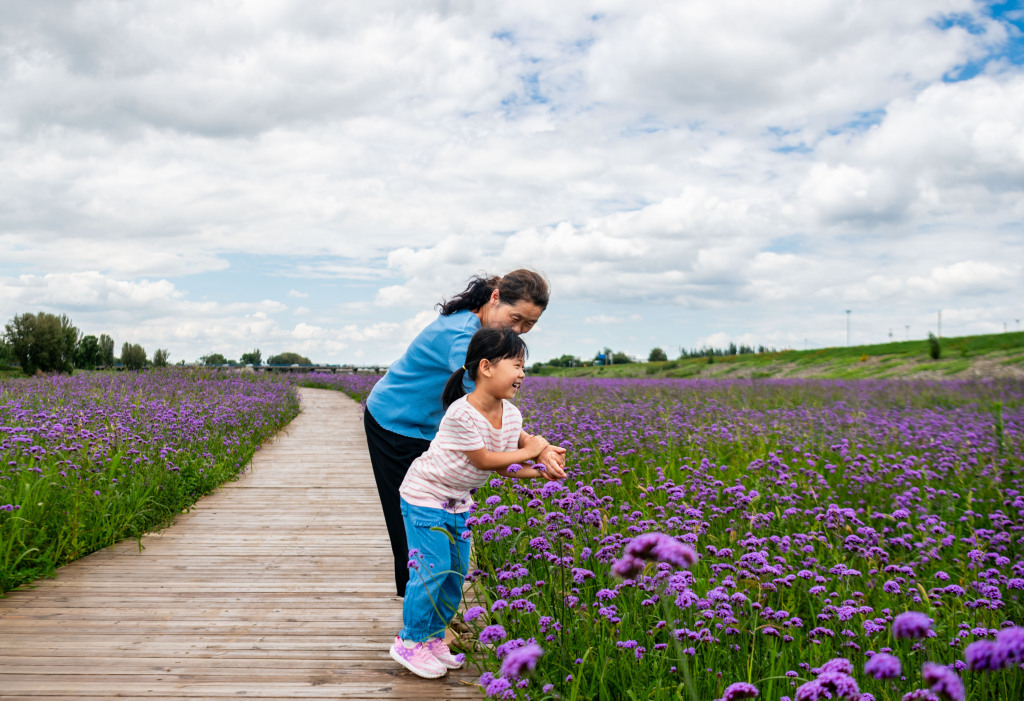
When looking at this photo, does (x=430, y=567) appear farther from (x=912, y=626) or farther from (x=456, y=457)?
(x=912, y=626)

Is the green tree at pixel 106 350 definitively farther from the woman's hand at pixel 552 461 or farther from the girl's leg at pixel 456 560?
the woman's hand at pixel 552 461

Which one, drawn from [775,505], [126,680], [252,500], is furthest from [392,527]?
[252,500]

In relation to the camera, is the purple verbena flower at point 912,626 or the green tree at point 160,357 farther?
the green tree at point 160,357

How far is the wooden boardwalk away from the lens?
9.66ft

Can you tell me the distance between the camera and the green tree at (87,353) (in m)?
23.0

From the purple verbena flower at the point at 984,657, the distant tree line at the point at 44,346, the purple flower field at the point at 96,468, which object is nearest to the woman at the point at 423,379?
the purple verbena flower at the point at 984,657

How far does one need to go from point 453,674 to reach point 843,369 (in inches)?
1156

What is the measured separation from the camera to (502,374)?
2.75 metres

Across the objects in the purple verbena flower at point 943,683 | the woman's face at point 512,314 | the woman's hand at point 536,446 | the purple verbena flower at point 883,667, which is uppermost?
the woman's face at point 512,314

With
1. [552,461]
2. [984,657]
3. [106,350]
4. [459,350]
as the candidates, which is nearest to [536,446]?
[552,461]

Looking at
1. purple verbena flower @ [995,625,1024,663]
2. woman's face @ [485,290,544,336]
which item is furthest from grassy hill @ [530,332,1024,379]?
purple verbena flower @ [995,625,1024,663]

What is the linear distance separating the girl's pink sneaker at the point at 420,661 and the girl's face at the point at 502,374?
1.23 meters

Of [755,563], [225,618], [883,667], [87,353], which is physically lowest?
[225,618]

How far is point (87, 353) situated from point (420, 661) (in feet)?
82.3
